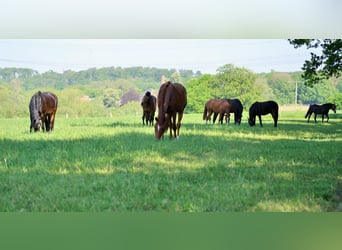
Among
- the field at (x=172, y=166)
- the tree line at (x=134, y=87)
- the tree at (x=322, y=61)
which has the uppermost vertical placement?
the tree at (x=322, y=61)

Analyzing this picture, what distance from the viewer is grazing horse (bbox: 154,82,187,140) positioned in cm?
461

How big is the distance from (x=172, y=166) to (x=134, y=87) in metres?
0.83

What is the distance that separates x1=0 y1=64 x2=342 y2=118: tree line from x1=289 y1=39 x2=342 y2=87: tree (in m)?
0.06

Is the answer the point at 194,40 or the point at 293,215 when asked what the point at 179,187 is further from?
the point at 194,40

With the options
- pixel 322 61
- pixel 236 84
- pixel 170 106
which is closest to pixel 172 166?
pixel 170 106

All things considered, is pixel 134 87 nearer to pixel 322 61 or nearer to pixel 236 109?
pixel 236 109

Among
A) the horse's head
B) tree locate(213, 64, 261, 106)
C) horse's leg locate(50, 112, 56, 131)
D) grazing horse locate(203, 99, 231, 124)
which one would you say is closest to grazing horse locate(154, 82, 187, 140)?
the horse's head

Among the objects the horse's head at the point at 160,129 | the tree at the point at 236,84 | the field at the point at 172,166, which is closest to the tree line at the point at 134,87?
the tree at the point at 236,84

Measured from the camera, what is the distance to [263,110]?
185 inches

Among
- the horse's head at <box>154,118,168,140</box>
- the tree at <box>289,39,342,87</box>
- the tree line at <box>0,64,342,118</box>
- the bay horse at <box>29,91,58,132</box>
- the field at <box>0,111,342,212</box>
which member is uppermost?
the tree at <box>289,39,342,87</box>

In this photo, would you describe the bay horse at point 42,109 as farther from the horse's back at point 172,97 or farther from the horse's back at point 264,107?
the horse's back at point 264,107

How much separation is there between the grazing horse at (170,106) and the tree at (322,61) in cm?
112

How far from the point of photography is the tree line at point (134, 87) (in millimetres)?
4516

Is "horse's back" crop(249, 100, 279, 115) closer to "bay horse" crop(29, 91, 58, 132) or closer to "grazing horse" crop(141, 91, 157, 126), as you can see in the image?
"grazing horse" crop(141, 91, 157, 126)
